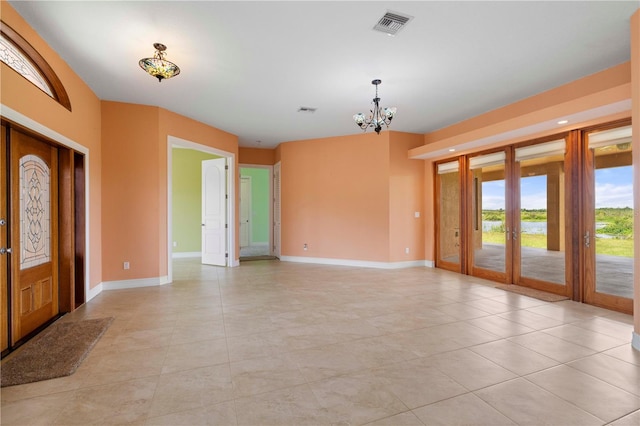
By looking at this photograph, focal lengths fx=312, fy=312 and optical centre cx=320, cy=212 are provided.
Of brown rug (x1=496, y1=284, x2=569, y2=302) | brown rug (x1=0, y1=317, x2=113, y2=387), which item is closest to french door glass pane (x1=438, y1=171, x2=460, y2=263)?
brown rug (x1=496, y1=284, x2=569, y2=302)

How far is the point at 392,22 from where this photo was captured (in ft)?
9.80

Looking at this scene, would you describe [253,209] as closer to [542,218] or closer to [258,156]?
[258,156]

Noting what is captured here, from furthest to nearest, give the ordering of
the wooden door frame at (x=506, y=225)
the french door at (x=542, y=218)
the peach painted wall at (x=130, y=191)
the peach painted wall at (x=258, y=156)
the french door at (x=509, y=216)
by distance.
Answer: the peach painted wall at (x=258, y=156) → the wooden door frame at (x=506, y=225) → the peach painted wall at (x=130, y=191) → the french door at (x=509, y=216) → the french door at (x=542, y=218)

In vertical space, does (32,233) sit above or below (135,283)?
above

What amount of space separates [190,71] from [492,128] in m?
4.55

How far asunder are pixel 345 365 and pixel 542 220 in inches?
171

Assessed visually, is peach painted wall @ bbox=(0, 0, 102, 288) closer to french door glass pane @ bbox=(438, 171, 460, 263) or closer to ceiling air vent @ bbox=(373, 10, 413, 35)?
ceiling air vent @ bbox=(373, 10, 413, 35)

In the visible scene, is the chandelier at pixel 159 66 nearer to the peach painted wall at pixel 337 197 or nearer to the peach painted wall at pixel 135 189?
the peach painted wall at pixel 135 189

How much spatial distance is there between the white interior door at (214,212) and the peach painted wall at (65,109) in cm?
257

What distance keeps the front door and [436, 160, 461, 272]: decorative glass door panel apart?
6.79 metres

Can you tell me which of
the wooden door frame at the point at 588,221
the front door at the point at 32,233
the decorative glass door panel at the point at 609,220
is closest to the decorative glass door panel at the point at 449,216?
the wooden door frame at the point at 588,221

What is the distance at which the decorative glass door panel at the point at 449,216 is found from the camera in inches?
263

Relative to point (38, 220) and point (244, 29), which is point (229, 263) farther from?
point (244, 29)

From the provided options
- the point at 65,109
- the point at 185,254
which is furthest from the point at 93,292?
the point at 185,254
